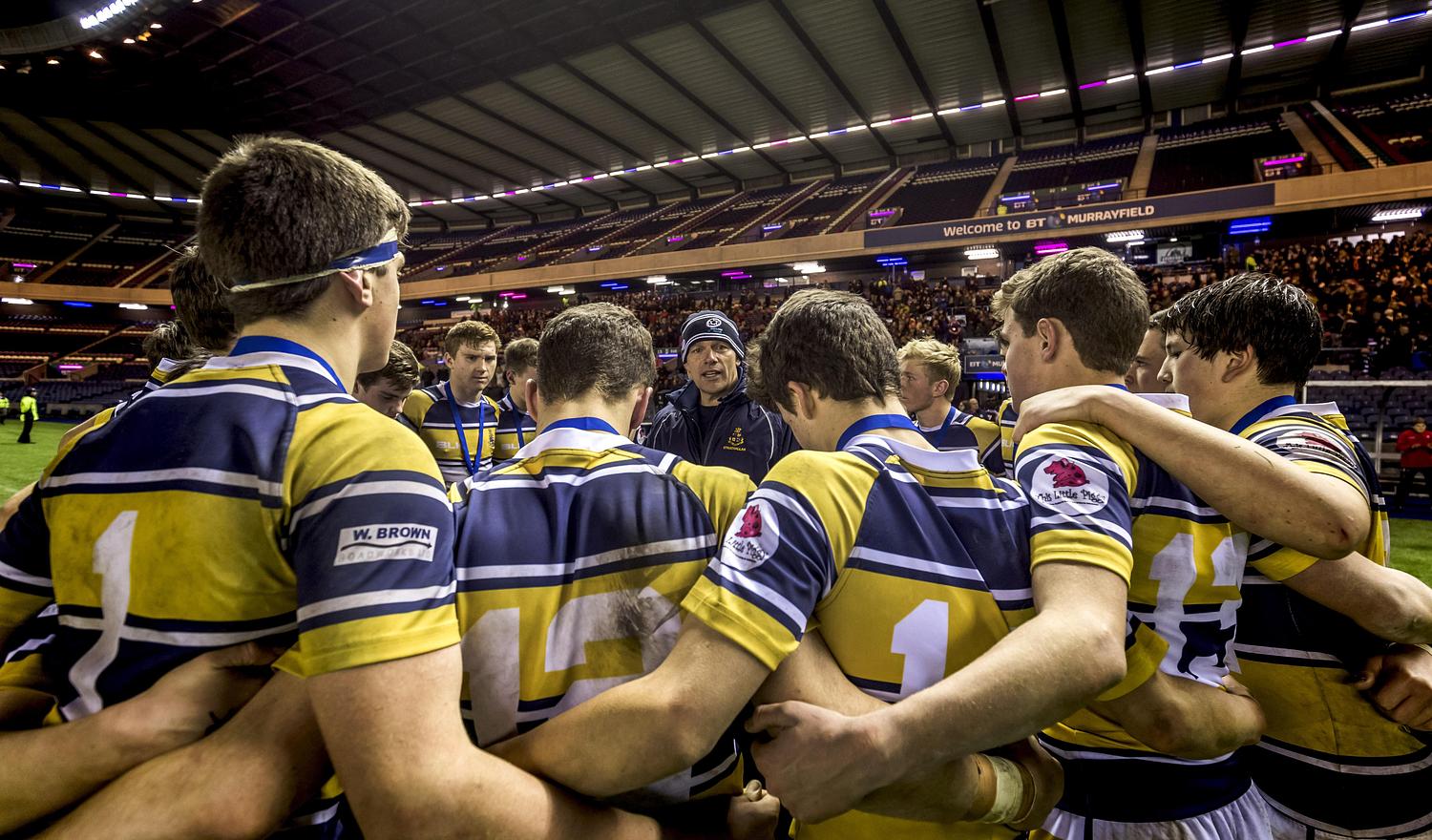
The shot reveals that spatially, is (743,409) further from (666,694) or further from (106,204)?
(106,204)

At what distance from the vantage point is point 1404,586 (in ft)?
5.75

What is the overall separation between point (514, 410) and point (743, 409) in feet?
8.59

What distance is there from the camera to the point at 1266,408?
2232mm

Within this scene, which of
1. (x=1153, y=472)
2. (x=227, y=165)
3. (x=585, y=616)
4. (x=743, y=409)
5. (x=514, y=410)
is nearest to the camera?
(x=227, y=165)

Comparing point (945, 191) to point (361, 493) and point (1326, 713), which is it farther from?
point (361, 493)

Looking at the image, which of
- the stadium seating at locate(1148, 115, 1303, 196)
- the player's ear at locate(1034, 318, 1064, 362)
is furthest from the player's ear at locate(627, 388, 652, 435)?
the stadium seating at locate(1148, 115, 1303, 196)

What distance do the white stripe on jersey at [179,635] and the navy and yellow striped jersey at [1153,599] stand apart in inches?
67.6

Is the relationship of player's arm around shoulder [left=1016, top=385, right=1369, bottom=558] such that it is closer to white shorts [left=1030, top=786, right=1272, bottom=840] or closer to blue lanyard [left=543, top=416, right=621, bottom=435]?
white shorts [left=1030, top=786, right=1272, bottom=840]

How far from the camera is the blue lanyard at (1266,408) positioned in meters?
2.22

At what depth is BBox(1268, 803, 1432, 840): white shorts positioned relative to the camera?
194 cm

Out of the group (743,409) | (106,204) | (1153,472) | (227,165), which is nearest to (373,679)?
(227,165)

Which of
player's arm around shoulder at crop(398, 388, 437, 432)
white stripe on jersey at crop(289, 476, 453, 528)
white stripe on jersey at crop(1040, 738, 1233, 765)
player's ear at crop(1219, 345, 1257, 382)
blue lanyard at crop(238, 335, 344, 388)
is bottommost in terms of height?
white stripe on jersey at crop(1040, 738, 1233, 765)

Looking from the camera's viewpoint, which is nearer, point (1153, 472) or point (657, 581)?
point (657, 581)

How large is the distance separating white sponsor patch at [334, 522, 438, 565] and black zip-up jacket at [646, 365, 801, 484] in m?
3.51
